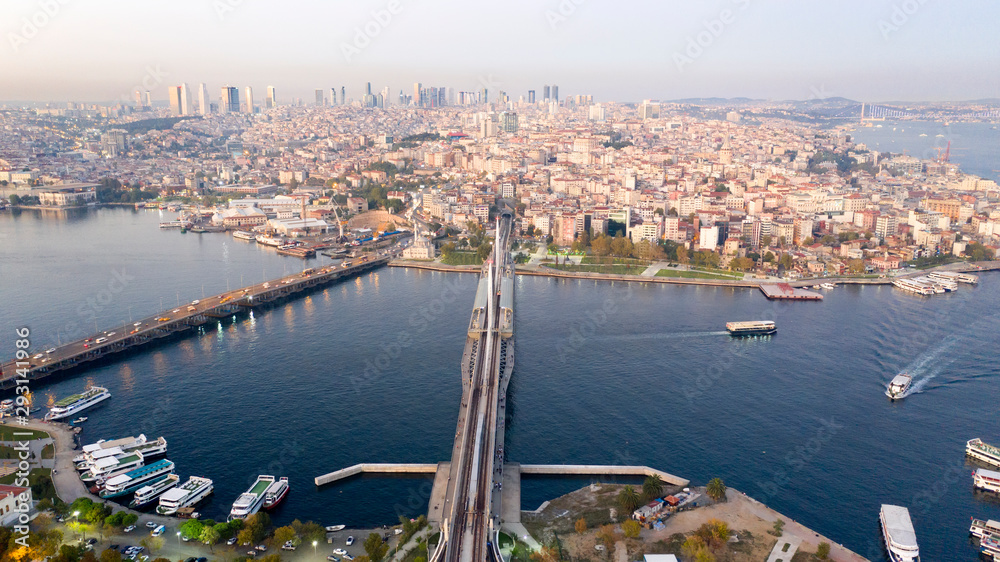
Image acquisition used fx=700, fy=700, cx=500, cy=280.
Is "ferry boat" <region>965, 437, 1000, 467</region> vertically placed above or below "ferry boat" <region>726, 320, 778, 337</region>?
below

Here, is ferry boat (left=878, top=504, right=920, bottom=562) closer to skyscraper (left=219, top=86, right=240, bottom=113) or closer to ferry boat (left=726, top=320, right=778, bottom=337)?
ferry boat (left=726, top=320, right=778, bottom=337)

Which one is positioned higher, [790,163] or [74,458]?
[790,163]

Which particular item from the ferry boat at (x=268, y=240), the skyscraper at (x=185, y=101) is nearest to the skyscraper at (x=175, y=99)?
the skyscraper at (x=185, y=101)

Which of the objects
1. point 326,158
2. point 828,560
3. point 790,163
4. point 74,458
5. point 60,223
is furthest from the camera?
point 326,158

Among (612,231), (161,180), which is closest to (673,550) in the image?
(612,231)

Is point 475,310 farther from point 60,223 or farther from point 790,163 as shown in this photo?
point 790,163

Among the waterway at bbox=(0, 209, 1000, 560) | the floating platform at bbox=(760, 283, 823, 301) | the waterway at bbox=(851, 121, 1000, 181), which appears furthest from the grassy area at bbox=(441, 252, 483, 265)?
the waterway at bbox=(851, 121, 1000, 181)
